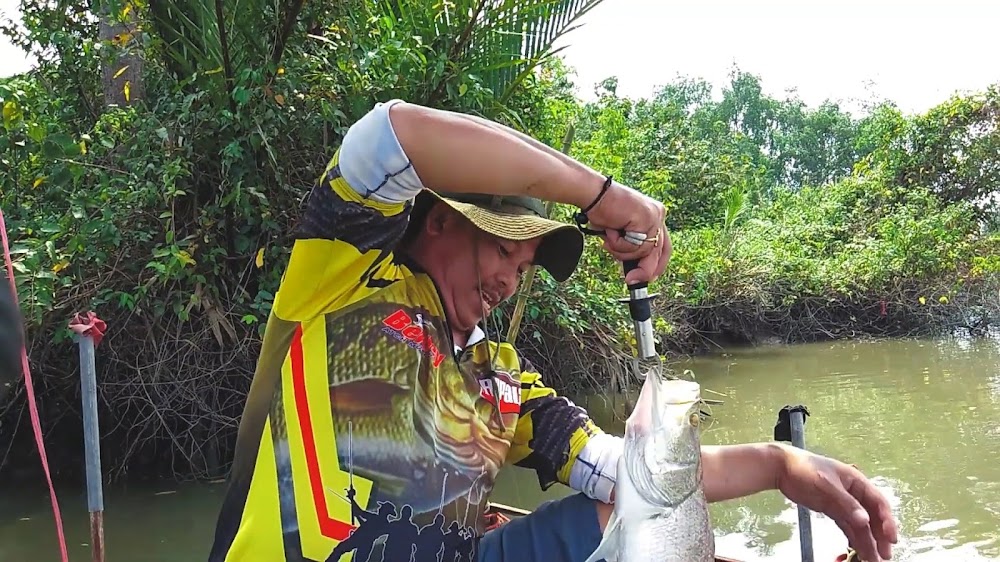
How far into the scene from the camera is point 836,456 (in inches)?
253

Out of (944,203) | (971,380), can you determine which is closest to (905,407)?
(971,380)

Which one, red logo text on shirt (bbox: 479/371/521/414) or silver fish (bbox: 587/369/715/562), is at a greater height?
red logo text on shirt (bbox: 479/371/521/414)

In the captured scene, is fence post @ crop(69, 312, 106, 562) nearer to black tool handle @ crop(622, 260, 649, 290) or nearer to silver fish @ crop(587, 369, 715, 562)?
black tool handle @ crop(622, 260, 649, 290)

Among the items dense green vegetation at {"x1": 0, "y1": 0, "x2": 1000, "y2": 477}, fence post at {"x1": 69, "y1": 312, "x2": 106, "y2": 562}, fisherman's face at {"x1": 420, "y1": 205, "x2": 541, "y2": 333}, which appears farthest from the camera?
dense green vegetation at {"x1": 0, "y1": 0, "x2": 1000, "y2": 477}

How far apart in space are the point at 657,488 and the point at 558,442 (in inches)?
26.7

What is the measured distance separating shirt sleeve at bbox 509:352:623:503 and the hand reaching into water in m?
0.49

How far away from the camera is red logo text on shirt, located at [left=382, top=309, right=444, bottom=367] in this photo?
1794mm

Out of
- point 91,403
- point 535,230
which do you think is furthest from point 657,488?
point 91,403

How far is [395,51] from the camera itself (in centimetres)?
501

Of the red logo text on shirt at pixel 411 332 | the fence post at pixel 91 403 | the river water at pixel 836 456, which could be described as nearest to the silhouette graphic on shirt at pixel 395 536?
the red logo text on shirt at pixel 411 332

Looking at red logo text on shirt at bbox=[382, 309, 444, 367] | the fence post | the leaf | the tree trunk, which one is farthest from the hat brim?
the tree trunk

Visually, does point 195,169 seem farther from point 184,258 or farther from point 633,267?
point 633,267

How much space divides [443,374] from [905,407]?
25.1ft

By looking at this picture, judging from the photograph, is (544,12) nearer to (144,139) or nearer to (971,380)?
(144,139)
